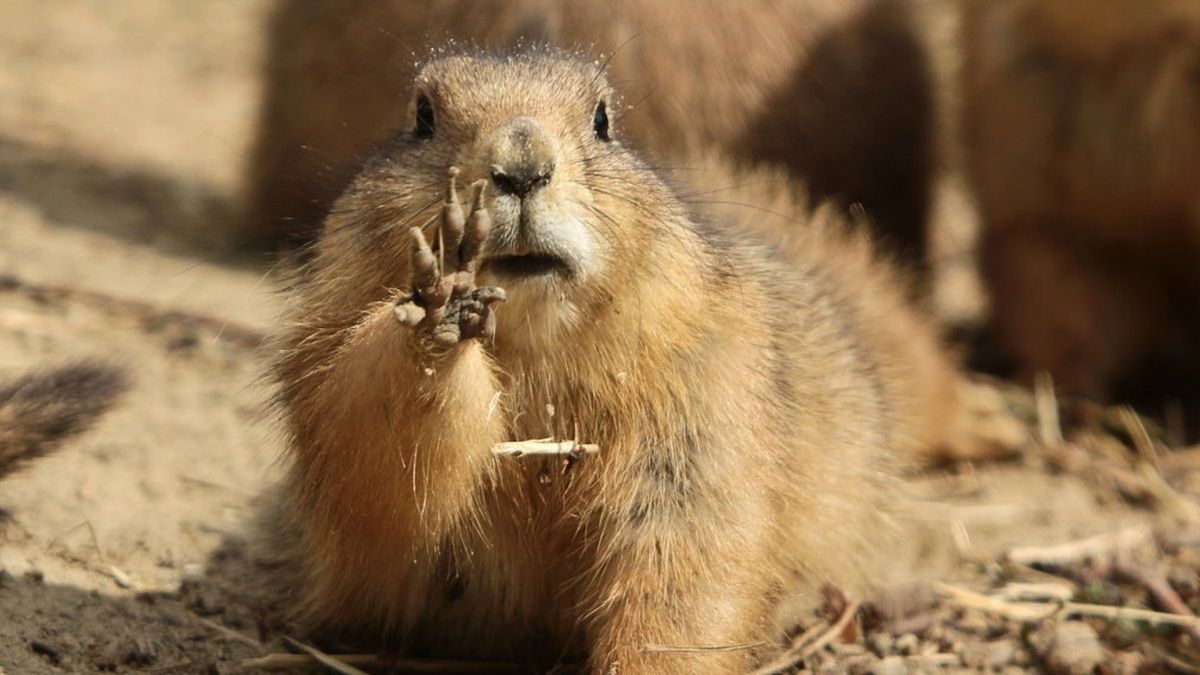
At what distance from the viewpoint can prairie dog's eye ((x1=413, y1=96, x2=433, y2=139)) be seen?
Answer: 4266mm

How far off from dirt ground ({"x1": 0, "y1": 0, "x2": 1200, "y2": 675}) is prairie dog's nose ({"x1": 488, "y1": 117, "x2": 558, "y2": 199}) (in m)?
1.53

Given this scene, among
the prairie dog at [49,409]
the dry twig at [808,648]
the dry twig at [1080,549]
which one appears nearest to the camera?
the prairie dog at [49,409]

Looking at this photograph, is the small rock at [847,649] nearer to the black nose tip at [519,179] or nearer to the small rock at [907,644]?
the small rock at [907,644]

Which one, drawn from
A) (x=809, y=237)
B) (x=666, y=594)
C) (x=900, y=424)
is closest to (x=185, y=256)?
(x=809, y=237)

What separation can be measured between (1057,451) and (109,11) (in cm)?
761

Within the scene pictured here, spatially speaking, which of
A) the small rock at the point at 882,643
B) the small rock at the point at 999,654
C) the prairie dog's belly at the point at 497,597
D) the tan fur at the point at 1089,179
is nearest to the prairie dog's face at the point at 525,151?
the prairie dog's belly at the point at 497,597

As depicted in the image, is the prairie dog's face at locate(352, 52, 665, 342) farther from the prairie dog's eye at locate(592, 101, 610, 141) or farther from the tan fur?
the tan fur

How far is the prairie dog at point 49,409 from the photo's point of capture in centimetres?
462

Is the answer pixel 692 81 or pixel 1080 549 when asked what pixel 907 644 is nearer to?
pixel 1080 549

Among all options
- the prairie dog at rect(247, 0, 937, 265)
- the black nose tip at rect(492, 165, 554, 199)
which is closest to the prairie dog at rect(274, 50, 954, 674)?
the black nose tip at rect(492, 165, 554, 199)

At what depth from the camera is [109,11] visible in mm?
11586

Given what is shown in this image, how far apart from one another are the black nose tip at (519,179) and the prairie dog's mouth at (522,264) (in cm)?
17

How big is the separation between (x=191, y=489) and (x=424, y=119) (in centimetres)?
218

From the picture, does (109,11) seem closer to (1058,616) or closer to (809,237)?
(809,237)
